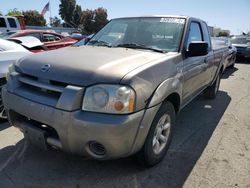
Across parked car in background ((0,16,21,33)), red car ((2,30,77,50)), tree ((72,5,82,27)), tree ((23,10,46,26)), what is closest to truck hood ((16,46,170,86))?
red car ((2,30,77,50))

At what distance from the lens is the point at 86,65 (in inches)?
102

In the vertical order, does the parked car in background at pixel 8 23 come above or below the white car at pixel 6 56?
below

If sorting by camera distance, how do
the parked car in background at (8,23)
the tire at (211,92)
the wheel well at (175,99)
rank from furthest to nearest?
the parked car in background at (8,23) → the tire at (211,92) → the wheel well at (175,99)

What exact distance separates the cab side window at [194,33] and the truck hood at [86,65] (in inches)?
38.2

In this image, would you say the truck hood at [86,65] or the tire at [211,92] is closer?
the truck hood at [86,65]

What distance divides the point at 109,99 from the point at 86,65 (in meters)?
0.48

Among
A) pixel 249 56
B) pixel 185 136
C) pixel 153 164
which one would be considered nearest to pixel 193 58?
pixel 185 136

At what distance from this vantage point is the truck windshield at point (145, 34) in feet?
11.4

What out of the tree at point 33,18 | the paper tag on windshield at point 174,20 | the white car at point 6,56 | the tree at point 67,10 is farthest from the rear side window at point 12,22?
the tree at point 67,10

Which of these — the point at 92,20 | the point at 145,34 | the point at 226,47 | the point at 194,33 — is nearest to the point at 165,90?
the point at 145,34

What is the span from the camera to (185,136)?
393 cm

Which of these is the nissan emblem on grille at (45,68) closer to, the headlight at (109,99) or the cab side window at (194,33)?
the headlight at (109,99)

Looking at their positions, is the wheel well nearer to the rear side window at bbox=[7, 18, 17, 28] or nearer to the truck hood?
the truck hood

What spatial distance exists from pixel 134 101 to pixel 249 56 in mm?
13045
